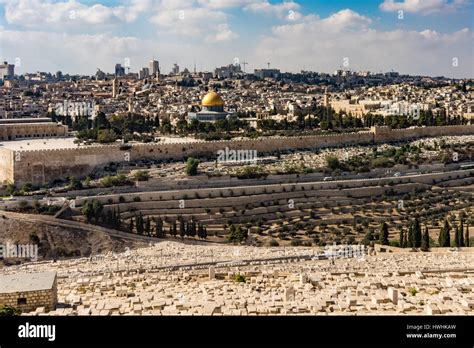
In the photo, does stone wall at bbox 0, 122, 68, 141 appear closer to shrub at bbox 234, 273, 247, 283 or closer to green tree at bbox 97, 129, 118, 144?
green tree at bbox 97, 129, 118, 144

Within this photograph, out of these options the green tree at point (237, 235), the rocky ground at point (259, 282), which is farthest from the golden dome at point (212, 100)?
the rocky ground at point (259, 282)

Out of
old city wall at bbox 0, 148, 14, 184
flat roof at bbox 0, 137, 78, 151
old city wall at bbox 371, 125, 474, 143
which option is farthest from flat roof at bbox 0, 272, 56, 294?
old city wall at bbox 371, 125, 474, 143

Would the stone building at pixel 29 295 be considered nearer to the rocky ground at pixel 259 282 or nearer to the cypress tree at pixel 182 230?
the rocky ground at pixel 259 282

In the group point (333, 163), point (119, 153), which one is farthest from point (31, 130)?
point (333, 163)

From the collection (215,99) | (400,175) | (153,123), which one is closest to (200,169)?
(400,175)

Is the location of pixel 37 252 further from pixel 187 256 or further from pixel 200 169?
pixel 200 169
